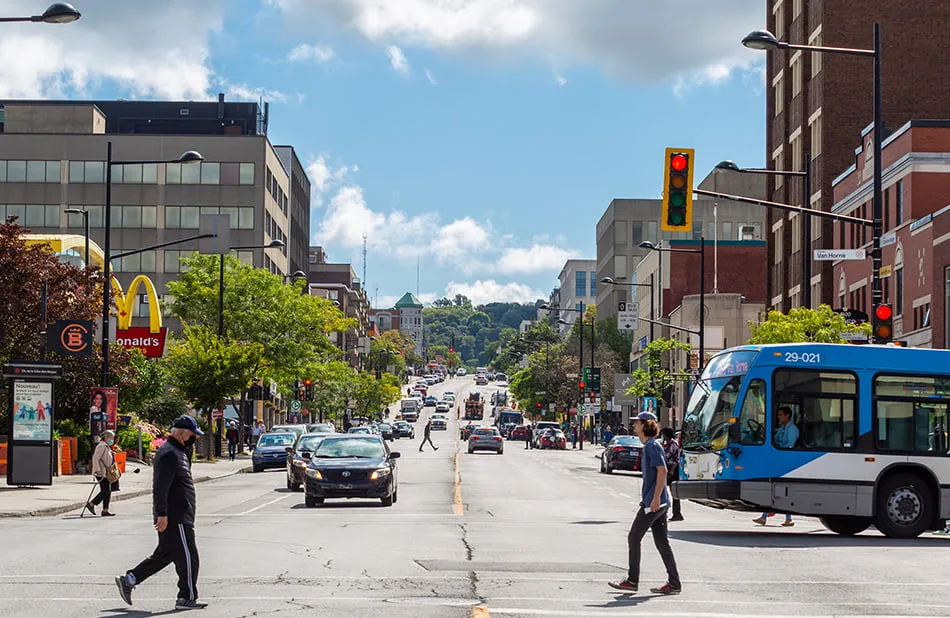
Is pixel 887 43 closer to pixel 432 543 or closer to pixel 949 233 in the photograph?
pixel 949 233

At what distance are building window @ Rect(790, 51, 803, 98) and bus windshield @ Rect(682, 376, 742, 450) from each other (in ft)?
150

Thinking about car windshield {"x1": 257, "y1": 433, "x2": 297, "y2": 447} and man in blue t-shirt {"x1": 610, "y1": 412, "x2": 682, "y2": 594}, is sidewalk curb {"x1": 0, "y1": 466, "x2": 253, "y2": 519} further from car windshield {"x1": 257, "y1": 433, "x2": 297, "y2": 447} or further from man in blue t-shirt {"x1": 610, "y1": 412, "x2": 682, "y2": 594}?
man in blue t-shirt {"x1": 610, "y1": 412, "x2": 682, "y2": 594}

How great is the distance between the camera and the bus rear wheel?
23.7 metres

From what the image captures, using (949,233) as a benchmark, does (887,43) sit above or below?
above

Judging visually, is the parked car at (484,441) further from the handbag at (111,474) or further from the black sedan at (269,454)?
the handbag at (111,474)

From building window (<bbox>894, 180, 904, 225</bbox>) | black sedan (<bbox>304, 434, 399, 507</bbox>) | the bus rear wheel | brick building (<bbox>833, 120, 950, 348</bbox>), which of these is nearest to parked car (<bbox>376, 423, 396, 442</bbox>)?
brick building (<bbox>833, 120, 950, 348</bbox>)

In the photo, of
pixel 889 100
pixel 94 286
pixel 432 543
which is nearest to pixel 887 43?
pixel 889 100

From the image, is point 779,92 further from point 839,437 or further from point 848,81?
point 839,437

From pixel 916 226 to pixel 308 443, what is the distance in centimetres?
2268

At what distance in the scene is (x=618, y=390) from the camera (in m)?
85.4

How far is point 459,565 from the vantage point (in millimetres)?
16531

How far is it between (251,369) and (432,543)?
161 ft

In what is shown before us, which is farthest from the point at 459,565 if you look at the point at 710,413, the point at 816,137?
the point at 816,137

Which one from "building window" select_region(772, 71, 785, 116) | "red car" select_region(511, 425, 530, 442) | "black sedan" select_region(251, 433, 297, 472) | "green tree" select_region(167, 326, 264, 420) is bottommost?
"red car" select_region(511, 425, 530, 442)
